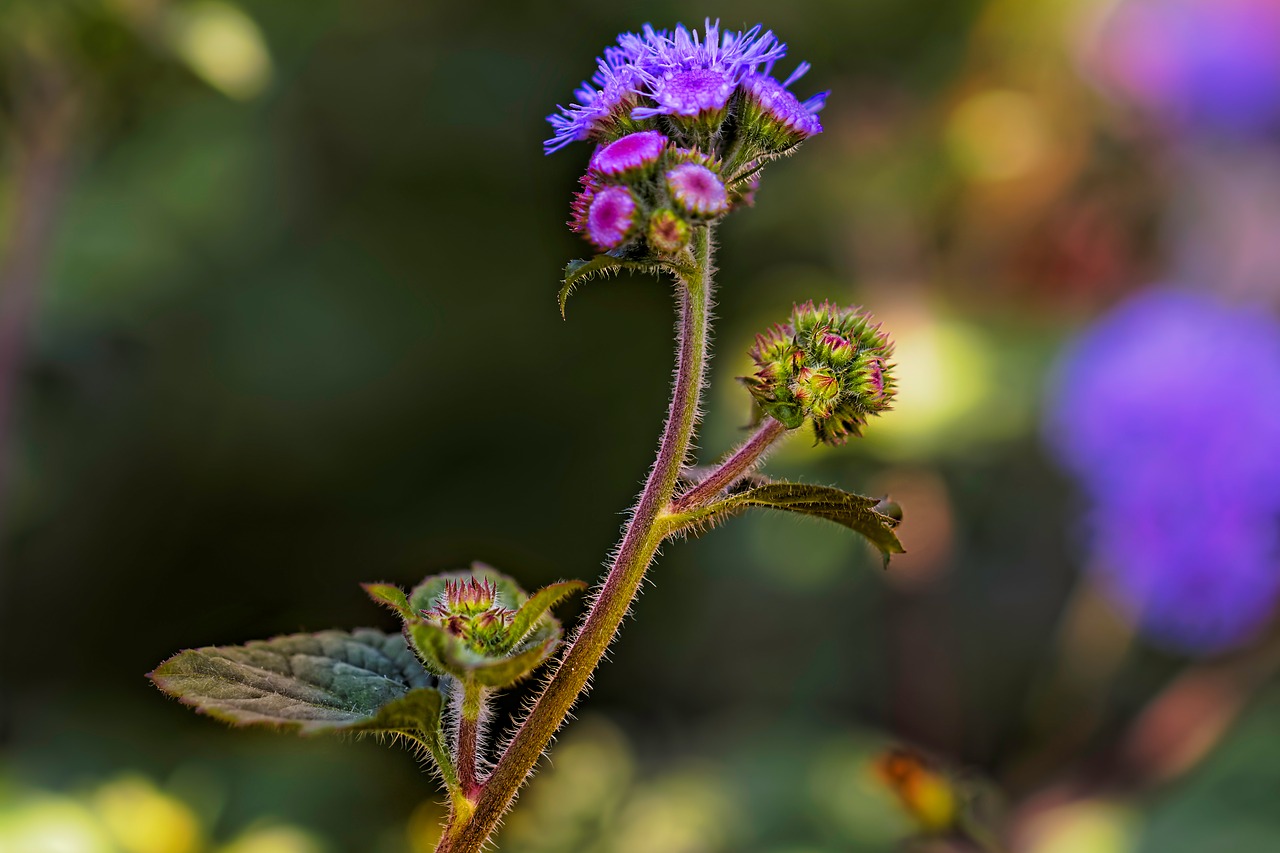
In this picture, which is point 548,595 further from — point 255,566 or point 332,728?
point 255,566

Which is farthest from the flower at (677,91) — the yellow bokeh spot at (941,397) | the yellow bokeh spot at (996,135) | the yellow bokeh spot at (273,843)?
the yellow bokeh spot at (996,135)

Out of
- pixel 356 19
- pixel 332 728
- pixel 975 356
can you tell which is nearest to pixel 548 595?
pixel 332 728

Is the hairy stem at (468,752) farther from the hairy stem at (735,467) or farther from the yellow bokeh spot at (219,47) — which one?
the yellow bokeh spot at (219,47)

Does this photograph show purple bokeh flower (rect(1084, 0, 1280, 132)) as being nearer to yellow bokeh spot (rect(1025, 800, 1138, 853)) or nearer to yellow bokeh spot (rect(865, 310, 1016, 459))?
Result: yellow bokeh spot (rect(865, 310, 1016, 459))

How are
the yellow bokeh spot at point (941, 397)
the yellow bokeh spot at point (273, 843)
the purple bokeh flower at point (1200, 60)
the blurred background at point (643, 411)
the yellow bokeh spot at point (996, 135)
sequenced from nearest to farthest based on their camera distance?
the yellow bokeh spot at point (273, 843), the blurred background at point (643, 411), the yellow bokeh spot at point (941, 397), the yellow bokeh spot at point (996, 135), the purple bokeh flower at point (1200, 60)

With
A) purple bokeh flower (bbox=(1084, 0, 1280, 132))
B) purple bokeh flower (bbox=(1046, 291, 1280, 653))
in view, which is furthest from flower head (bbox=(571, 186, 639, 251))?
purple bokeh flower (bbox=(1084, 0, 1280, 132))

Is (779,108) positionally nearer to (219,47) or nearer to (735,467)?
(735,467)

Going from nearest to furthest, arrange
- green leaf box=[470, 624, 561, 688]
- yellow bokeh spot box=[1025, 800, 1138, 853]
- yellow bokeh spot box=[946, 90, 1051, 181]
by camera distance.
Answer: green leaf box=[470, 624, 561, 688] → yellow bokeh spot box=[1025, 800, 1138, 853] → yellow bokeh spot box=[946, 90, 1051, 181]
